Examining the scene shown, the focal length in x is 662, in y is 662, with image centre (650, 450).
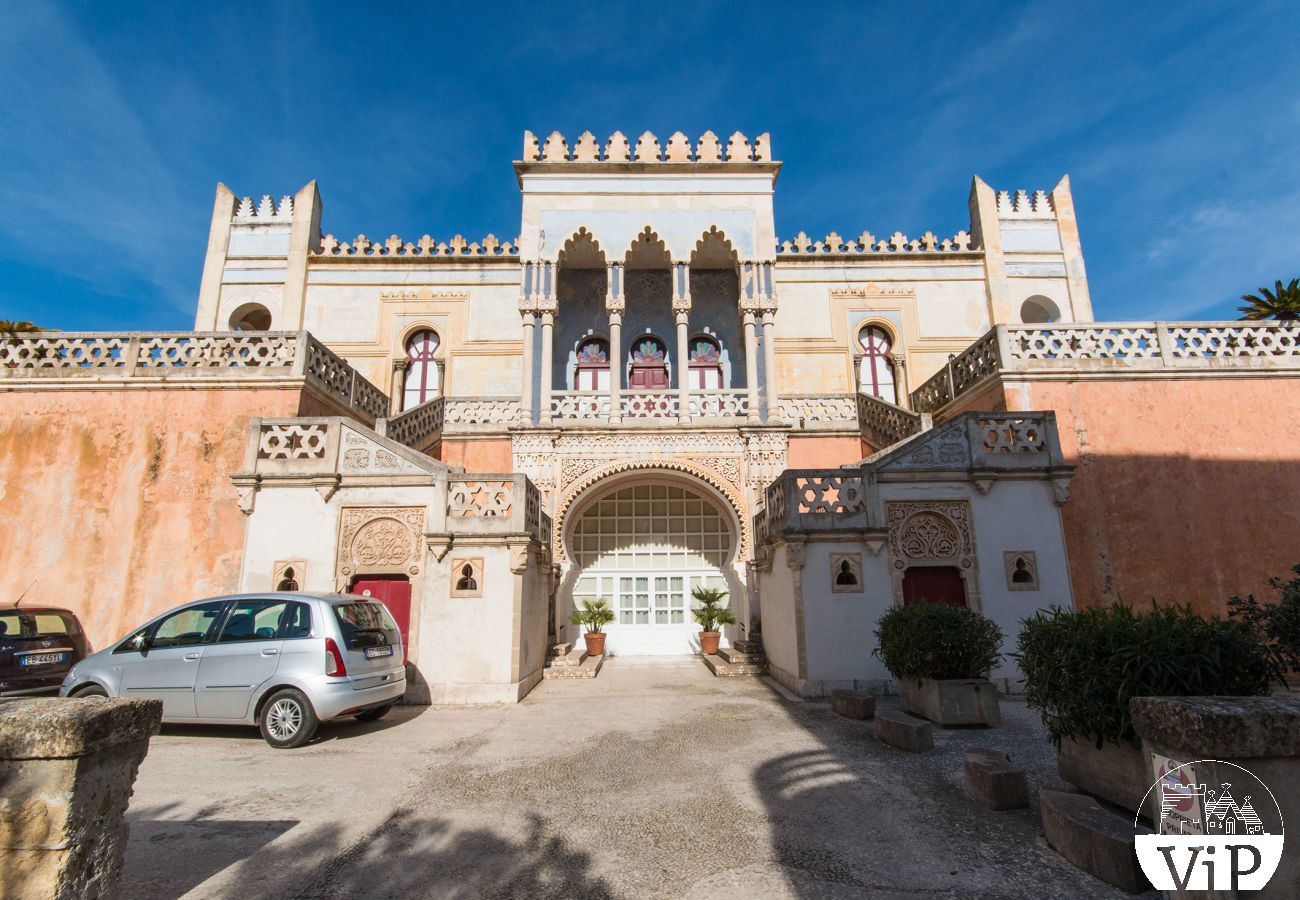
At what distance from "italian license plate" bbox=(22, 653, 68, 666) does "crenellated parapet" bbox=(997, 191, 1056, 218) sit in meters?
24.7

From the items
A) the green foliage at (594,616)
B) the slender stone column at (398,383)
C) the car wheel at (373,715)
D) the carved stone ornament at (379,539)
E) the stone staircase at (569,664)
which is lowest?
the car wheel at (373,715)

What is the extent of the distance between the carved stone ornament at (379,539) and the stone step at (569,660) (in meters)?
3.64

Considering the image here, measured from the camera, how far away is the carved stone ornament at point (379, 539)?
10.5 metres

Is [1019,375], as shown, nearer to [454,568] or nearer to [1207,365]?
[1207,365]

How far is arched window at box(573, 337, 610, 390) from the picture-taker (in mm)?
19469

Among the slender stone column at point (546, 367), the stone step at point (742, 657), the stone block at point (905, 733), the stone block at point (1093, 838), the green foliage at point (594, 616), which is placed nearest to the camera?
the stone block at point (1093, 838)

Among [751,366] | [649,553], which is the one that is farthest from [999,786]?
[751,366]

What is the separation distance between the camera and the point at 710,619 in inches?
573

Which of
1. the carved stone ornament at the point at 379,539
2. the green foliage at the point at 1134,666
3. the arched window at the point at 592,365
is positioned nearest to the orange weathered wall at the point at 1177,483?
the green foliage at the point at 1134,666

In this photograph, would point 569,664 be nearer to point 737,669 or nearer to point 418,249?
point 737,669

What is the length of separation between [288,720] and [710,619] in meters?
9.05

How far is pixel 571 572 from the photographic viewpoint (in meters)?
15.1

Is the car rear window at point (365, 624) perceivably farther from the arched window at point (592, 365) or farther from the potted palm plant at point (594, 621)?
the arched window at point (592, 365)

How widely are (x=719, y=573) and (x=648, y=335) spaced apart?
24.9 feet
